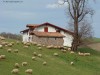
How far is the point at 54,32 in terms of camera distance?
86.6 meters

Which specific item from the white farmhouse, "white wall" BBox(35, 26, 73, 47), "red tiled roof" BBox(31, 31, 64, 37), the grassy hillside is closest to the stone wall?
the white farmhouse

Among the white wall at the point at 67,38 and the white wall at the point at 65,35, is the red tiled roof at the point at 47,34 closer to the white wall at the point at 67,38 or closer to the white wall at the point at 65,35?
the white wall at the point at 65,35

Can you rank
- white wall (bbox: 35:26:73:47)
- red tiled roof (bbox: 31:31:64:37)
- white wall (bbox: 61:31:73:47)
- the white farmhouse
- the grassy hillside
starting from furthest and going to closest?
white wall (bbox: 61:31:73:47)
white wall (bbox: 35:26:73:47)
the white farmhouse
red tiled roof (bbox: 31:31:64:37)
the grassy hillside

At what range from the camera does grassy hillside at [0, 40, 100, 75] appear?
2149 cm

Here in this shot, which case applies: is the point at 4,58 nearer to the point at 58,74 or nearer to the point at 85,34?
the point at 58,74

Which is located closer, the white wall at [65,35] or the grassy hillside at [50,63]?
the grassy hillside at [50,63]

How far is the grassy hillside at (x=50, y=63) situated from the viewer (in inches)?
846

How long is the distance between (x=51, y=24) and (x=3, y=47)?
62777 mm

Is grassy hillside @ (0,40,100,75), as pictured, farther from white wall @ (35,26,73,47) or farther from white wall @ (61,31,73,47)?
white wall @ (61,31,73,47)

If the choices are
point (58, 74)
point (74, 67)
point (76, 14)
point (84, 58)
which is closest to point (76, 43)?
point (76, 14)

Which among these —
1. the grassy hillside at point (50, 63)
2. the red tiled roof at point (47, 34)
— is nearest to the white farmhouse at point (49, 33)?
the red tiled roof at point (47, 34)

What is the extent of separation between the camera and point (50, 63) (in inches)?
972

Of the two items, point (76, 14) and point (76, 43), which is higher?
point (76, 14)

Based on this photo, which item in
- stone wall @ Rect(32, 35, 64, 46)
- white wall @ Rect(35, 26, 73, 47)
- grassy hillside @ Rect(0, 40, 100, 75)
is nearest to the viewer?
grassy hillside @ Rect(0, 40, 100, 75)
